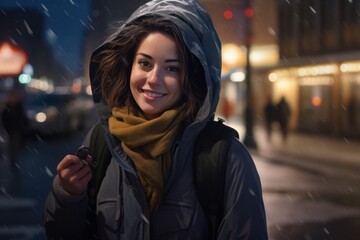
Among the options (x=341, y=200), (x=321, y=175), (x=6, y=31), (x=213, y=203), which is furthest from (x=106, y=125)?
(x=6, y=31)

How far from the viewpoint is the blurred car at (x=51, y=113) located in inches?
746

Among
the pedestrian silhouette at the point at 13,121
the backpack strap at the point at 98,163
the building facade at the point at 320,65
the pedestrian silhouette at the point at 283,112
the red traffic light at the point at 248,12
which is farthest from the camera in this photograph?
the building facade at the point at 320,65

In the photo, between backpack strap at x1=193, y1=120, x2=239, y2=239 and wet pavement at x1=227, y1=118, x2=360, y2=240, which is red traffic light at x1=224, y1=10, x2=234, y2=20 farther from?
backpack strap at x1=193, y1=120, x2=239, y2=239

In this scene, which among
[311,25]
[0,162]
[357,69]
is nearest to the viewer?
[0,162]

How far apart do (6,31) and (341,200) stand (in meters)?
93.4

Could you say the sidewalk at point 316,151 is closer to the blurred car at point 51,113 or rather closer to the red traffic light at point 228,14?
the red traffic light at point 228,14

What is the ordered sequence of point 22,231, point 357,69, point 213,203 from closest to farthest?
point 213,203, point 22,231, point 357,69

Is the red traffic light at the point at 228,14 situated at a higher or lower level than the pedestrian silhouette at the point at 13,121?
higher

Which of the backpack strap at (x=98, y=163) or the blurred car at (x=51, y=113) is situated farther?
the blurred car at (x=51, y=113)

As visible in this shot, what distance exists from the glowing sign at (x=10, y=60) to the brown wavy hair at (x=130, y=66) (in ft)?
27.1

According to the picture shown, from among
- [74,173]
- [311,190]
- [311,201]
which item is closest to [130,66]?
[74,173]

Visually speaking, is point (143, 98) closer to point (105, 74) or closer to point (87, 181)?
point (105, 74)

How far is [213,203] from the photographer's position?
76.5 inches

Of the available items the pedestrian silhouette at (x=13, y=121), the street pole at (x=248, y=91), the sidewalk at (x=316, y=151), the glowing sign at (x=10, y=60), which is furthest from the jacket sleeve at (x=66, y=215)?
the street pole at (x=248, y=91)
